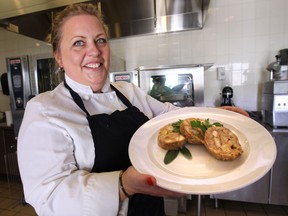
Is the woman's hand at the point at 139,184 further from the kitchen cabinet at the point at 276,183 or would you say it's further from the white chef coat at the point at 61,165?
the kitchen cabinet at the point at 276,183

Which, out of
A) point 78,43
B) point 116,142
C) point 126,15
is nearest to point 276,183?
point 116,142

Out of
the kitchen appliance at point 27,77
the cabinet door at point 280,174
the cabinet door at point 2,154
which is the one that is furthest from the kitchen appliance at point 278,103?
the cabinet door at point 2,154

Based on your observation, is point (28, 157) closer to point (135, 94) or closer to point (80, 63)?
point (80, 63)

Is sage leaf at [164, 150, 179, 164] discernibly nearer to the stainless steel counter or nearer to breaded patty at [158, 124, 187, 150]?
breaded patty at [158, 124, 187, 150]

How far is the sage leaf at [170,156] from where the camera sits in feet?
2.17

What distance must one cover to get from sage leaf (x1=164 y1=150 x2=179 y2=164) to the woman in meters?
0.13

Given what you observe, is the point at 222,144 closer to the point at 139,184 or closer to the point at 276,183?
the point at 139,184

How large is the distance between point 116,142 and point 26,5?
4.82ft

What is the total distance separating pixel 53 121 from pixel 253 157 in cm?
63

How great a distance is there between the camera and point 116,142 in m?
0.75

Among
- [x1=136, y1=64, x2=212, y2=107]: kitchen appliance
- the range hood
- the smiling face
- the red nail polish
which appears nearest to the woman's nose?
the smiling face

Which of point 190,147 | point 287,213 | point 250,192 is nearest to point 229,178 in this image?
point 190,147

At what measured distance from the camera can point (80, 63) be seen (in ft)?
2.43

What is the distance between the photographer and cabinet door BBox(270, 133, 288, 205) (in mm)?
1665
